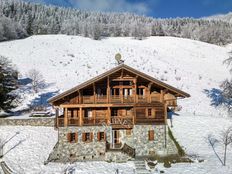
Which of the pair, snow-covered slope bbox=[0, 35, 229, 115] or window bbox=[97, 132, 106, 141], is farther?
snow-covered slope bbox=[0, 35, 229, 115]

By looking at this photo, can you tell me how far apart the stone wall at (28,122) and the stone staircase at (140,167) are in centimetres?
1370

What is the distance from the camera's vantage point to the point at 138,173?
1113 inches

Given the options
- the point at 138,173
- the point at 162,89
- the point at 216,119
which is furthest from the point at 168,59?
the point at 138,173

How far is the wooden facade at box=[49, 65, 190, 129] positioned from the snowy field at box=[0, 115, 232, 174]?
3.32m

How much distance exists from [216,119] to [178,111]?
7633 millimetres

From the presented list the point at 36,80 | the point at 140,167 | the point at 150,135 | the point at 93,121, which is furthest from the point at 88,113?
the point at 36,80

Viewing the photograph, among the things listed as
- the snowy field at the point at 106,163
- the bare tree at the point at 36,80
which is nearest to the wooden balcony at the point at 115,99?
the snowy field at the point at 106,163

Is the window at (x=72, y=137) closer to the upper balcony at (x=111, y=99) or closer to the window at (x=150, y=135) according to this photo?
the upper balcony at (x=111, y=99)

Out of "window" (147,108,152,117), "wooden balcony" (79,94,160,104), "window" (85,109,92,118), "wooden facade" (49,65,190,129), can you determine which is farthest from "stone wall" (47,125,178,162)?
"wooden balcony" (79,94,160,104)

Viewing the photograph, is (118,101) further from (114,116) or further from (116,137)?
(116,137)

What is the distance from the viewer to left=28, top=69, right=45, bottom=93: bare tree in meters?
55.7

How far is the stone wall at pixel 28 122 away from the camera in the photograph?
39531mm

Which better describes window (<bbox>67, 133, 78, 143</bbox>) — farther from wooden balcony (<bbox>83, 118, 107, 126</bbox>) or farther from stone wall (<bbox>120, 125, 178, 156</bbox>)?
stone wall (<bbox>120, 125, 178, 156</bbox>)

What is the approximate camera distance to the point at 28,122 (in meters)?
39.8
